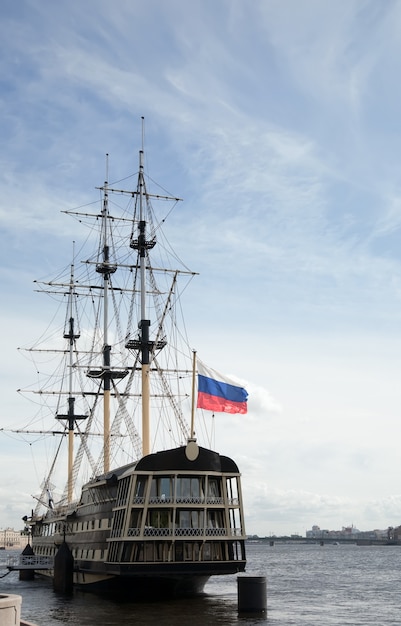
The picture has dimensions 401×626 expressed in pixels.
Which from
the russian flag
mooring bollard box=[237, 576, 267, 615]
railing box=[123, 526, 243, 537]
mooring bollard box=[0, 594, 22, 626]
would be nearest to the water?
mooring bollard box=[237, 576, 267, 615]

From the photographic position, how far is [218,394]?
1635 inches

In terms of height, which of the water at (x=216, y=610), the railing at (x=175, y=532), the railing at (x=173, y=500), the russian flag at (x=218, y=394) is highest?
the russian flag at (x=218, y=394)

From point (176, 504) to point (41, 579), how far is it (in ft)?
127

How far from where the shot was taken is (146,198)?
57094 mm

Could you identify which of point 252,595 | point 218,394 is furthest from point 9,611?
point 218,394

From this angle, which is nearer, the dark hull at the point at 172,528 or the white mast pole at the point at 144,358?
the dark hull at the point at 172,528

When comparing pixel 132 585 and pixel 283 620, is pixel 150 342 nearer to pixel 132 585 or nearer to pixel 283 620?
pixel 132 585

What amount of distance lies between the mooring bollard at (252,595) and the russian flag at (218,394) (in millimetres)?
9184

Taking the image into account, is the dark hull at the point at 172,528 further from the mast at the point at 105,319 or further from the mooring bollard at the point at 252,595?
the mast at the point at 105,319

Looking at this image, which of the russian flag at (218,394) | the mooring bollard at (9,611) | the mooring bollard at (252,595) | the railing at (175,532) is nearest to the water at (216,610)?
the mooring bollard at (252,595)

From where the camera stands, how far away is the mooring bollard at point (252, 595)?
35.5 meters

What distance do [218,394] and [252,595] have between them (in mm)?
10597

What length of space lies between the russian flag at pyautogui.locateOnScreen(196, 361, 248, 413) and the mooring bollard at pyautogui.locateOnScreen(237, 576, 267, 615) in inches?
362

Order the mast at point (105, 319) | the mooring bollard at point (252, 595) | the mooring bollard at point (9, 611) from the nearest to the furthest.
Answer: the mooring bollard at point (9, 611)
the mooring bollard at point (252, 595)
the mast at point (105, 319)
